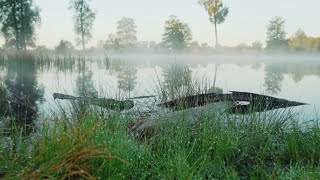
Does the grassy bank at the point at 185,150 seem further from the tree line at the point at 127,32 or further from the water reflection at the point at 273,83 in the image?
the tree line at the point at 127,32

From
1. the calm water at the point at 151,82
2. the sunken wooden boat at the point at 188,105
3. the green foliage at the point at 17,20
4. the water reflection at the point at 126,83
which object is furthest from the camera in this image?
the green foliage at the point at 17,20

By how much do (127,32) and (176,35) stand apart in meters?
15.6

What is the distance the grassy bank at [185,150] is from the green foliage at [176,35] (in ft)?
187

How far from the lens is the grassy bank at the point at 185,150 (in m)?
2.50

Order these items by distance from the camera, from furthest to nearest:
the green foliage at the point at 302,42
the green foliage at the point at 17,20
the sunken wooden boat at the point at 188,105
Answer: the green foliage at the point at 302,42, the green foliage at the point at 17,20, the sunken wooden boat at the point at 188,105

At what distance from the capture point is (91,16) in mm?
43469

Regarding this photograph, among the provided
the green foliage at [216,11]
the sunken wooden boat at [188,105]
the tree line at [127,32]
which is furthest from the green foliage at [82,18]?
the sunken wooden boat at [188,105]

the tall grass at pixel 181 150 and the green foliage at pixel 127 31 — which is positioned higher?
the green foliage at pixel 127 31

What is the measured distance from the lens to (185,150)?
3.13 m

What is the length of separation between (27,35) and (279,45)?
4547 centimetres

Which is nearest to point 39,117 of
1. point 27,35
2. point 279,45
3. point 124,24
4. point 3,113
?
point 3,113

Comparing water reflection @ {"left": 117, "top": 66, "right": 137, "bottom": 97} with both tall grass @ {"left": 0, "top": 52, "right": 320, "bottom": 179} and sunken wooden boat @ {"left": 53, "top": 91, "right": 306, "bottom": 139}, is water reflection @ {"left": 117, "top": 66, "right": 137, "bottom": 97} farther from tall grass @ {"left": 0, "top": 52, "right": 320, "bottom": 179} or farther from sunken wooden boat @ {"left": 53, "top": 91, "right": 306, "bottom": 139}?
tall grass @ {"left": 0, "top": 52, "right": 320, "bottom": 179}

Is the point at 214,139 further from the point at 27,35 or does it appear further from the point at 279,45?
the point at 279,45

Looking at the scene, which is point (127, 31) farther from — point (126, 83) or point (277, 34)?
point (126, 83)
